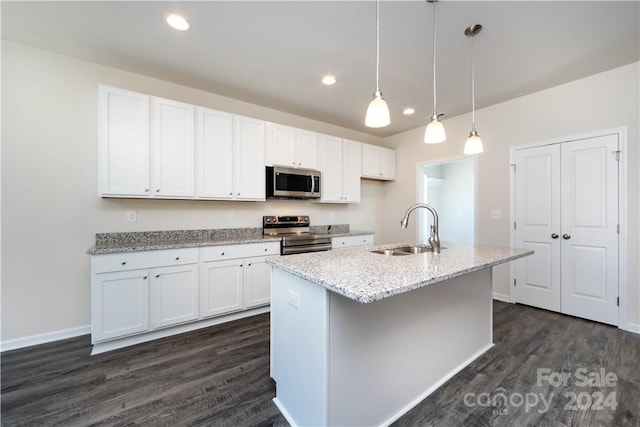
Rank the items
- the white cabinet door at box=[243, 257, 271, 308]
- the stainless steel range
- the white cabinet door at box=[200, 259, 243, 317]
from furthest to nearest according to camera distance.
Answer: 1. the stainless steel range
2. the white cabinet door at box=[243, 257, 271, 308]
3. the white cabinet door at box=[200, 259, 243, 317]

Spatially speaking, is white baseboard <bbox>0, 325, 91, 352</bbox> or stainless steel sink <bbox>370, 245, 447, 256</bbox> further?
white baseboard <bbox>0, 325, 91, 352</bbox>

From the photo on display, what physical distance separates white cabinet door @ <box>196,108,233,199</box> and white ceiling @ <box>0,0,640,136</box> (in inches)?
16.5

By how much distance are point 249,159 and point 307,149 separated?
906 mm

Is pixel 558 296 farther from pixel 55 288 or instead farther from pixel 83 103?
pixel 83 103

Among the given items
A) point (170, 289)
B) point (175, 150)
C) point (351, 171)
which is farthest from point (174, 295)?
point (351, 171)

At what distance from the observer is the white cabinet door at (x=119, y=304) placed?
2246mm

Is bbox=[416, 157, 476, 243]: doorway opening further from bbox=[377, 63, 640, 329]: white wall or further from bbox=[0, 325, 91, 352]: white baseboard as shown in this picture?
bbox=[0, 325, 91, 352]: white baseboard

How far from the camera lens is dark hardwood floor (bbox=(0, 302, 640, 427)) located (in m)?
1.57

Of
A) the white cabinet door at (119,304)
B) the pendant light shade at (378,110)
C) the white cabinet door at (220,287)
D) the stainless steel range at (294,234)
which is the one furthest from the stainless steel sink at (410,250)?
the white cabinet door at (119,304)

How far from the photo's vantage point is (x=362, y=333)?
4.60ft

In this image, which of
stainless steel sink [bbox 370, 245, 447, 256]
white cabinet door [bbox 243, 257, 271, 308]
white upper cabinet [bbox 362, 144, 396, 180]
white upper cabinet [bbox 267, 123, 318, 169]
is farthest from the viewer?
white upper cabinet [bbox 362, 144, 396, 180]

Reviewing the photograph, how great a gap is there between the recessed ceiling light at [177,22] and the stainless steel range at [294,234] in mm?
2228

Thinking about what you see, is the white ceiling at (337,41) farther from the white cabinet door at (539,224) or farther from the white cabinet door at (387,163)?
the white cabinet door at (387,163)

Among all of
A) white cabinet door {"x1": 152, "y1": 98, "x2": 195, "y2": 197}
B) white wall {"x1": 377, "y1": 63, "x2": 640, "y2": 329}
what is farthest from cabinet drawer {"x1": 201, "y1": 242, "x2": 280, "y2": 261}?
white wall {"x1": 377, "y1": 63, "x2": 640, "y2": 329}
